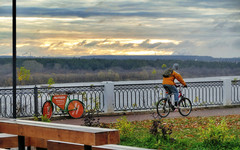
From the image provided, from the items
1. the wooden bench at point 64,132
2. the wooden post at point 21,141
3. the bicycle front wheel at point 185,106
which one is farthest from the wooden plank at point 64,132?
the bicycle front wheel at point 185,106

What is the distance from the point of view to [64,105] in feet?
43.2

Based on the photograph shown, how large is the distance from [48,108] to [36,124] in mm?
8835

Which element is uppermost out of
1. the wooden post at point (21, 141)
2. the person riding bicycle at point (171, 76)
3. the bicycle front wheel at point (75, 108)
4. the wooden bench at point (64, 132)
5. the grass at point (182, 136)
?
the person riding bicycle at point (171, 76)

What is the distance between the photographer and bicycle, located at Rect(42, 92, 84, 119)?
12992 millimetres

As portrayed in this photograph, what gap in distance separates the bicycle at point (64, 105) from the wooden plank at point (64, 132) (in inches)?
329

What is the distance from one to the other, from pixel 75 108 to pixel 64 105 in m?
0.38

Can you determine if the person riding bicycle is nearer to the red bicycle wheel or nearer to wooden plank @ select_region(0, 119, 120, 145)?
the red bicycle wheel

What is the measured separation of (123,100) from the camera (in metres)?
14.7

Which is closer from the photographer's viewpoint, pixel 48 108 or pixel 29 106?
pixel 48 108

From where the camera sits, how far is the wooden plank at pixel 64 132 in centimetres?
364

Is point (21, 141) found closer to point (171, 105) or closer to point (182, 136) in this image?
point (182, 136)

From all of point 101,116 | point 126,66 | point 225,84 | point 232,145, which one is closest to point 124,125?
point 232,145

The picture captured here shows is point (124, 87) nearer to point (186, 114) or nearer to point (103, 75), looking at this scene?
point (186, 114)

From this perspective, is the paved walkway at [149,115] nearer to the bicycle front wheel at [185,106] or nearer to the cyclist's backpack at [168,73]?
the bicycle front wheel at [185,106]
